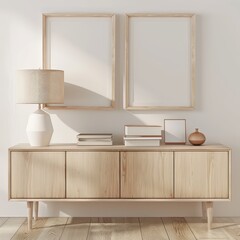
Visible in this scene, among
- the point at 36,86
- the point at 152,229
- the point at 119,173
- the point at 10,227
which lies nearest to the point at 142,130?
the point at 119,173

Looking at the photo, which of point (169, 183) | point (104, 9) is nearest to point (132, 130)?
point (169, 183)

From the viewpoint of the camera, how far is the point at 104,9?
3.70 m

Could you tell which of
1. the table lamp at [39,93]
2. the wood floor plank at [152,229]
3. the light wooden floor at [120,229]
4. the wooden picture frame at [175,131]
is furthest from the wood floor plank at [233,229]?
the table lamp at [39,93]

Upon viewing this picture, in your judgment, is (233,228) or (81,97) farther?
(81,97)

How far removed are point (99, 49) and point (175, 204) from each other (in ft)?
3.96

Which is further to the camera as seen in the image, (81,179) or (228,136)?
(228,136)

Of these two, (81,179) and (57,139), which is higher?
(57,139)

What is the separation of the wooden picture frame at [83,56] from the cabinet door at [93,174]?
0.43 meters

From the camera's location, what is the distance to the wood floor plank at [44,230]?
10.7ft

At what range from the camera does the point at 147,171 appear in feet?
11.2

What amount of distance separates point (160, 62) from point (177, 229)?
1142mm

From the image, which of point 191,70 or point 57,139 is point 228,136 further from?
point 57,139

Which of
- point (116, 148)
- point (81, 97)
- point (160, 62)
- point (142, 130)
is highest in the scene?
point (160, 62)

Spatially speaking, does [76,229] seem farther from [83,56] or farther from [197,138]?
[83,56]
